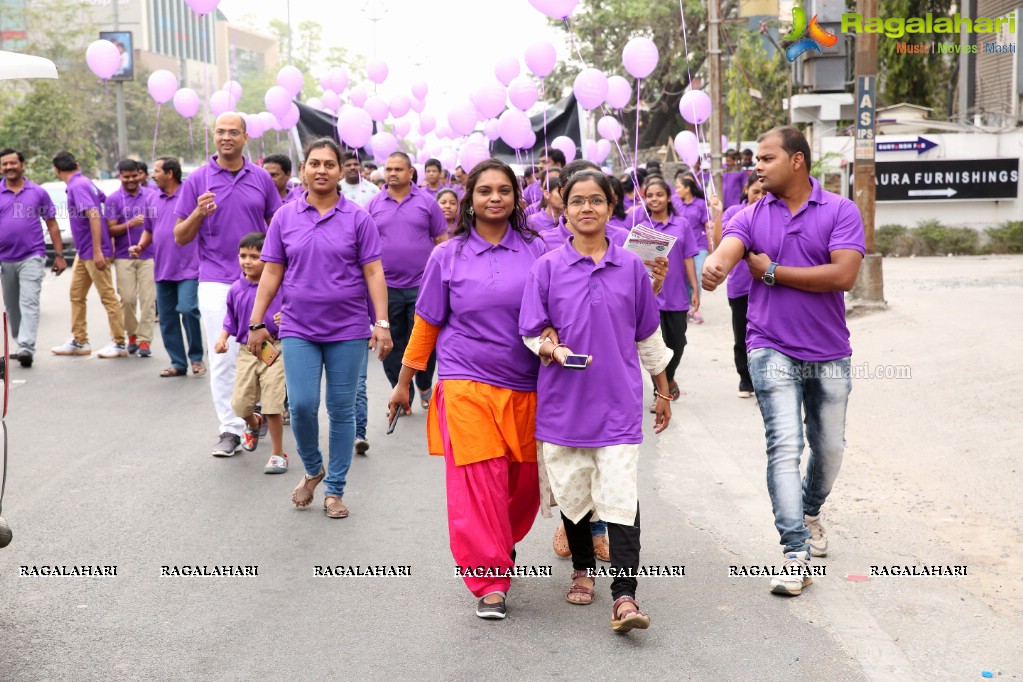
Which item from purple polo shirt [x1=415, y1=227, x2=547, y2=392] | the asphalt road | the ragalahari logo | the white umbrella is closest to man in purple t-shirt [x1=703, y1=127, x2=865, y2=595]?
the asphalt road

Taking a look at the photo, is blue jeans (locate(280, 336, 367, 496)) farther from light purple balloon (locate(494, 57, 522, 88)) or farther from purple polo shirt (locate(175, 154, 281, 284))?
light purple balloon (locate(494, 57, 522, 88))

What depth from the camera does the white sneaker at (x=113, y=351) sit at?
12922 mm

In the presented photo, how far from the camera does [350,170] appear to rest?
14.3 m

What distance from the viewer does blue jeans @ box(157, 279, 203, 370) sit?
37.1 ft

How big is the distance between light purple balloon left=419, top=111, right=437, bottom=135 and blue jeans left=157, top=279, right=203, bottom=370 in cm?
1186

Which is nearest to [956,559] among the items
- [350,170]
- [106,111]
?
[350,170]

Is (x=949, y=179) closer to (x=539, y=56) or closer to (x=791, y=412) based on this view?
(x=539, y=56)

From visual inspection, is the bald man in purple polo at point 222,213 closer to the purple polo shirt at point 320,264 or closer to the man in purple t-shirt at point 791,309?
the purple polo shirt at point 320,264

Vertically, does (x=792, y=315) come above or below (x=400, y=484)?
above

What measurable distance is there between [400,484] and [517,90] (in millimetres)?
9243

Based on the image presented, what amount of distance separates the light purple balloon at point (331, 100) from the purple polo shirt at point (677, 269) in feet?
42.1

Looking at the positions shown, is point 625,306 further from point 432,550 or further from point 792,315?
point 432,550

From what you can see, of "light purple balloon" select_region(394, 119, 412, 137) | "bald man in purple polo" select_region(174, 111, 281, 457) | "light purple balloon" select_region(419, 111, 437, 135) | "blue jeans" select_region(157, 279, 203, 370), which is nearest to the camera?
"bald man in purple polo" select_region(174, 111, 281, 457)

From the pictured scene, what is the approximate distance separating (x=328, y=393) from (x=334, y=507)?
Result: 616mm
